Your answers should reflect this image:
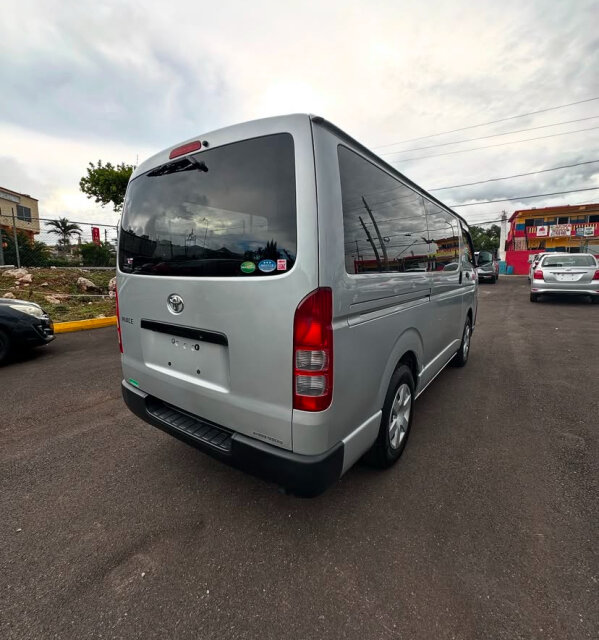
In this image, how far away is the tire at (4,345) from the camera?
4.81 meters

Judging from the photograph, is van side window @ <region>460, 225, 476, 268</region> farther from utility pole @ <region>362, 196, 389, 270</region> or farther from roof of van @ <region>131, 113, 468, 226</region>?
utility pole @ <region>362, 196, 389, 270</region>

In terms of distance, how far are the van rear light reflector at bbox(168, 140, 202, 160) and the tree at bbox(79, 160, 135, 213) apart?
15.6 meters

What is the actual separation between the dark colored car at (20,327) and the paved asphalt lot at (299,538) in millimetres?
1893

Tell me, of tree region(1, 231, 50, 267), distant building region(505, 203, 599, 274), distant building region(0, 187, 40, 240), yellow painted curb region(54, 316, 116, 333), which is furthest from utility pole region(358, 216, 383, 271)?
distant building region(505, 203, 599, 274)

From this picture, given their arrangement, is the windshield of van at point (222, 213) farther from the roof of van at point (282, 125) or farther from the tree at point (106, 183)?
the tree at point (106, 183)

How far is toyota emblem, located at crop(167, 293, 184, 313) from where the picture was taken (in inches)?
79.5

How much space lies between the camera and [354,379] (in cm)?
187

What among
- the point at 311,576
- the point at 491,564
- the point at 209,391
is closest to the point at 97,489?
the point at 209,391

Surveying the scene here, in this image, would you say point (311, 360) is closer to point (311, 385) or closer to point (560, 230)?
point (311, 385)

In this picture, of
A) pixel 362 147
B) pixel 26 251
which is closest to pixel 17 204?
pixel 26 251

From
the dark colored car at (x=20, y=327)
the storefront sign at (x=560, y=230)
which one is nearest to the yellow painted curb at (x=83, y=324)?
→ the dark colored car at (x=20, y=327)

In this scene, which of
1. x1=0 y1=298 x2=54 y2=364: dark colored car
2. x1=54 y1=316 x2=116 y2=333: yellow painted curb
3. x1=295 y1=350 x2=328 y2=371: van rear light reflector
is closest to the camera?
x1=295 y1=350 x2=328 y2=371: van rear light reflector

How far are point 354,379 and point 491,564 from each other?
1.16 meters

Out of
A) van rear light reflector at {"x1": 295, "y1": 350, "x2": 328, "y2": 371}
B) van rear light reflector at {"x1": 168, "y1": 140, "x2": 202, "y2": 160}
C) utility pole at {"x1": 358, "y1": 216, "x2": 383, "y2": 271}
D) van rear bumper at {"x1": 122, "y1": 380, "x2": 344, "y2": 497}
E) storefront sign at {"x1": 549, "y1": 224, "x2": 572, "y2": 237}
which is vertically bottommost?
van rear bumper at {"x1": 122, "y1": 380, "x2": 344, "y2": 497}
